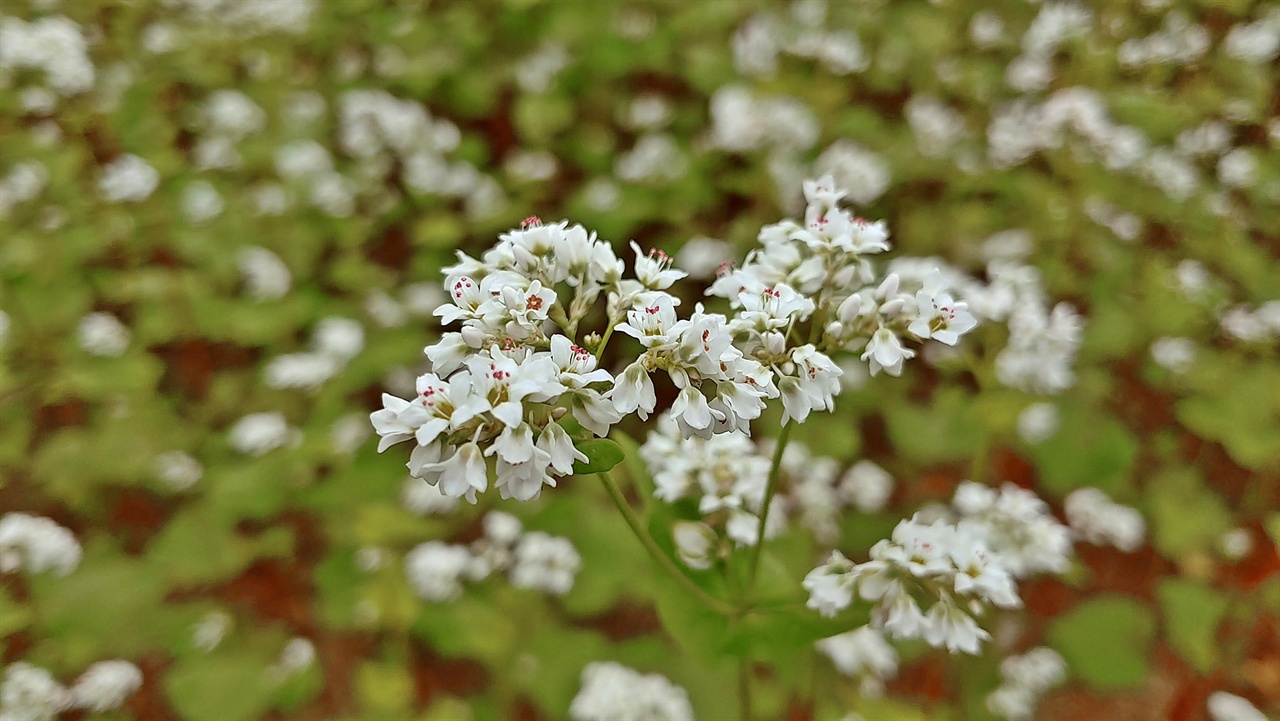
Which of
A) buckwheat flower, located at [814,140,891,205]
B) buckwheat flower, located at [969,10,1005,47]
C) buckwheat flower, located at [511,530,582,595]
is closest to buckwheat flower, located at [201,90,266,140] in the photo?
buckwheat flower, located at [511,530,582,595]

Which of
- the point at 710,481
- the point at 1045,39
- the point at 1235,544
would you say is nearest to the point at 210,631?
the point at 710,481

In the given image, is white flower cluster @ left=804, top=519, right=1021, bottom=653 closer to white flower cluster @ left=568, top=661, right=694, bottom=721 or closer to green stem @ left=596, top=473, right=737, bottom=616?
green stem @ left=596, top=473, right=737, bottom=616

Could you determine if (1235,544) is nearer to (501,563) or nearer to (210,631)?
(501,563)

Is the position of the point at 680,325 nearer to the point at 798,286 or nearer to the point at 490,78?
the point at 798,286

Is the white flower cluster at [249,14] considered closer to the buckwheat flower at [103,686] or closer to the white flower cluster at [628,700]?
the buckwheat flower at [103,686]

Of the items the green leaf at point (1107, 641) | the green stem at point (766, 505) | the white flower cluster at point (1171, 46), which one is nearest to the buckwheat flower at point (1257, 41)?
the white flower cluster at point (1171, 46)
